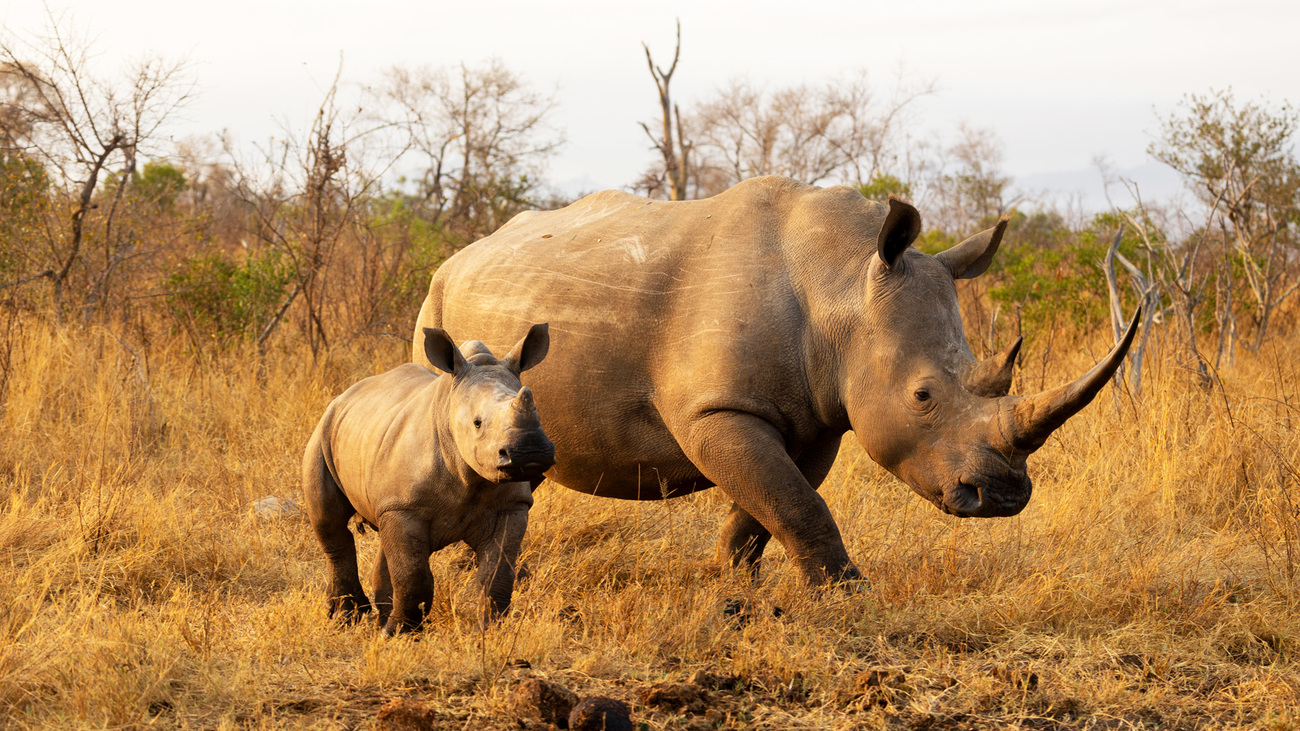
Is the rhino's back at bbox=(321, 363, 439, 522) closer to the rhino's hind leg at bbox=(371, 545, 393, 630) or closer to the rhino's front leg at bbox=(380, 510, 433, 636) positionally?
the rhino's front leg at bbox=(380, 510, 433, 636)

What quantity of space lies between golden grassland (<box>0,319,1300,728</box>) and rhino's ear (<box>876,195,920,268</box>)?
3.85 ft

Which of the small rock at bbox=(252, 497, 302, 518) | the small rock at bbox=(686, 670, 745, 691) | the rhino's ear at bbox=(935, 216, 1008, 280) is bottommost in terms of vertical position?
the small rock at bbox=(686, 670, 745, 691)

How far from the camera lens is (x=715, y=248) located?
170 inches

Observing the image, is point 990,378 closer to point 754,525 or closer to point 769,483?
point 769,483

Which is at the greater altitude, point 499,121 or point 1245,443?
point 499,121

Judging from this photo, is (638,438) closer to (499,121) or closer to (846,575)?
(846,575)

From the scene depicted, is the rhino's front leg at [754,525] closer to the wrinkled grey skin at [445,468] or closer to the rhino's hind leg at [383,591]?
the wrinkled grey skin at [445,468]

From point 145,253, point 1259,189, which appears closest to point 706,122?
point 1259,189

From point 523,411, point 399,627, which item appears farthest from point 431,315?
point 523,411

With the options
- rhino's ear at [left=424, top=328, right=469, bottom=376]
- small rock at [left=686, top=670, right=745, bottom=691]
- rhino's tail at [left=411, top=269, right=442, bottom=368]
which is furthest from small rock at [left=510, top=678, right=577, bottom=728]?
rhino's tail at [left=411, top=269, right=442, bottom=368]

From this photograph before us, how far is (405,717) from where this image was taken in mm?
3055

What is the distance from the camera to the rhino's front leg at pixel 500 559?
3697 millimetres

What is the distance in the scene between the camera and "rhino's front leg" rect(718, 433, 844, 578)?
4.59 meters

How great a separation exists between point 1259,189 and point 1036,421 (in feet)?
34.3
